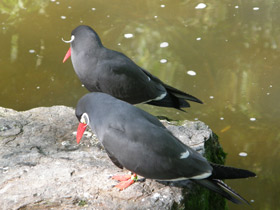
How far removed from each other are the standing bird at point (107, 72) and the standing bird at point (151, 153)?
0.76 metres

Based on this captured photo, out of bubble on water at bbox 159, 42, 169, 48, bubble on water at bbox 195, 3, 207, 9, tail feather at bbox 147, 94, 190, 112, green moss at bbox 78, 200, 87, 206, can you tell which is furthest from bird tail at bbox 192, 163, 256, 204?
bubble on water at bbox 195, 3, 207, 9

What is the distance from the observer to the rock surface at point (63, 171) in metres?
2.37

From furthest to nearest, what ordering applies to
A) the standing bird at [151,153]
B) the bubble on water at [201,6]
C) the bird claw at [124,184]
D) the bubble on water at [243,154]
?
the bubble on water at [201,6], the bubble on water at [243,154], the bird claw at [124,184], the standing bird at [151,153]

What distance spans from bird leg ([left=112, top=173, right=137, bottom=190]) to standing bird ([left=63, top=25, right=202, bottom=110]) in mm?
852

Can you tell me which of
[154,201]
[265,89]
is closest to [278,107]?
[265,89]

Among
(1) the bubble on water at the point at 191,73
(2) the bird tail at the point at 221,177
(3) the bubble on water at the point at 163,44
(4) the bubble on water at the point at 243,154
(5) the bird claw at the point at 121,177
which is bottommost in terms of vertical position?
(4) the bubble on water at the point at 243,154

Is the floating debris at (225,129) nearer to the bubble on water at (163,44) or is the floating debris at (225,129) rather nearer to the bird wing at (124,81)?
the bird wing at (124,81)

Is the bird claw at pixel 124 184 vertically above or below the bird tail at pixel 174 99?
above

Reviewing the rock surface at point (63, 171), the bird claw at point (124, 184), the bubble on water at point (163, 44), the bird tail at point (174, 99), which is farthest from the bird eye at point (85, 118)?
the bubble on water at point (163, 44)

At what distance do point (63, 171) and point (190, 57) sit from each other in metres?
2.76

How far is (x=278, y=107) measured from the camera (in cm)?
435

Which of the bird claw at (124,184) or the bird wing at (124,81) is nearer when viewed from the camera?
the bird claw at (124,184)

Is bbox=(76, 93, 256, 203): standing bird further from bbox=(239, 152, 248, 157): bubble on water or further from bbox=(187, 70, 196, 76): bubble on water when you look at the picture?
bbox=(187, 70, 196, 76): bubble on water

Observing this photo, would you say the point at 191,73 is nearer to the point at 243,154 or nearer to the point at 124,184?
the point at 243,154
